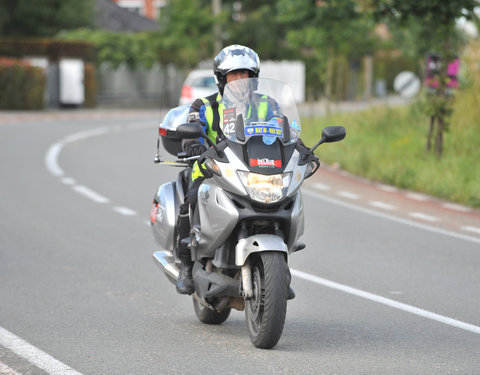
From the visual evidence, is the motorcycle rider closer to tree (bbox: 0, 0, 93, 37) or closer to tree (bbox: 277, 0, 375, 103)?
tree (bbox: 277, 0, 375, 103)

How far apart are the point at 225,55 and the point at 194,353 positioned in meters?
1.82

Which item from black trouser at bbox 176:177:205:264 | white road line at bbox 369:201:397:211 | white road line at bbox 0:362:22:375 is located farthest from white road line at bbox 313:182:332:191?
white road line at bbox 0:362:22:375

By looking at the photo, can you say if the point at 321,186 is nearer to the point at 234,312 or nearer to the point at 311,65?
the point at 234,312

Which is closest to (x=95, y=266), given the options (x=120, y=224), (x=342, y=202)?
(x=120, y=224)

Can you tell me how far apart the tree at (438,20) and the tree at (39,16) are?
3703 centimetres

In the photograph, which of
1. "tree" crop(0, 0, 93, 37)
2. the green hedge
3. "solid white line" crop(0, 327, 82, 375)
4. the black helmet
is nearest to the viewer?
"solid white line" crop(0, 327, 82, 375)

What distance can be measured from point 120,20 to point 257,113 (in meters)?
59.6

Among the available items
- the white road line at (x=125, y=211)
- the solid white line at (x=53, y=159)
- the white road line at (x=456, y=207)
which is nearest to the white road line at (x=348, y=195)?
the white road line at (x=456, y=207)

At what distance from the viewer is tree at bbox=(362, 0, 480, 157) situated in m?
Result: 17.6

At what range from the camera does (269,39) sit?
186 feet

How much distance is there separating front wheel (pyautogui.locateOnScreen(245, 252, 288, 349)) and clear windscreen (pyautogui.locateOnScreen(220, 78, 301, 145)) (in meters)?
0.72

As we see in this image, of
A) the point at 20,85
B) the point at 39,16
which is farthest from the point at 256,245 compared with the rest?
the point at 39,16

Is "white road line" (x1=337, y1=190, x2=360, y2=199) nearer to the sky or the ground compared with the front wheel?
nearer to the ground

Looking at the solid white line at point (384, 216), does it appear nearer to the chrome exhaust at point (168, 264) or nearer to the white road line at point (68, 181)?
the white road line at point (68, 181)
